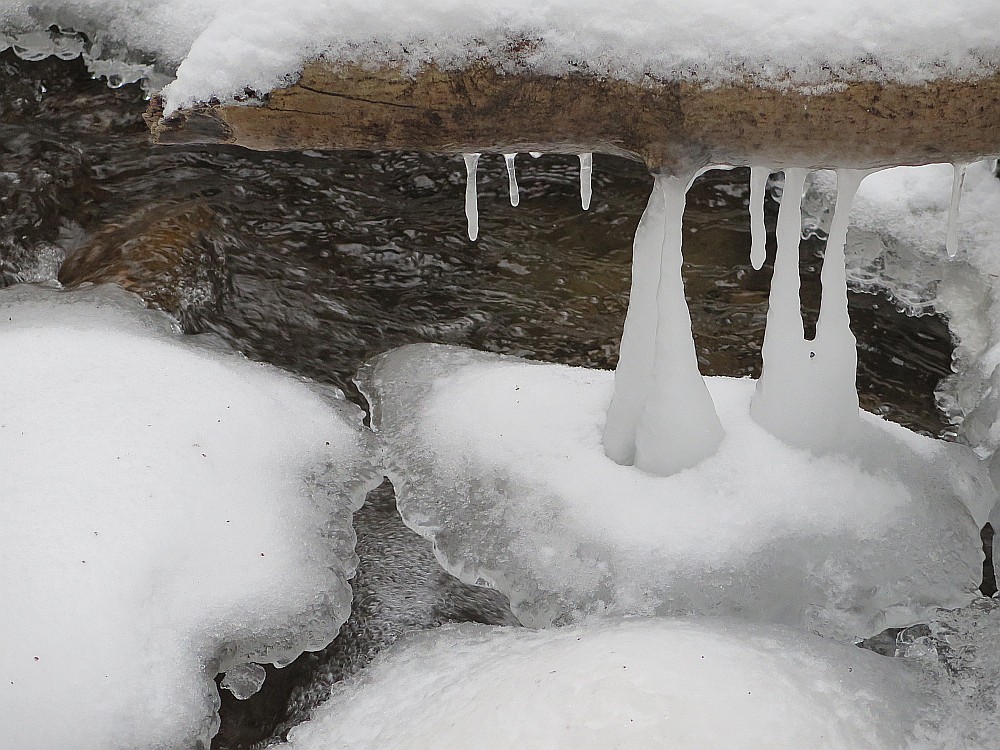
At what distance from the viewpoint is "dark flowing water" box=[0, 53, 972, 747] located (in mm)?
3576

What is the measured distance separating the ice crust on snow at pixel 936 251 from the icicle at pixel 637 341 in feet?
4.13

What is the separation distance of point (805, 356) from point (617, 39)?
0.92m

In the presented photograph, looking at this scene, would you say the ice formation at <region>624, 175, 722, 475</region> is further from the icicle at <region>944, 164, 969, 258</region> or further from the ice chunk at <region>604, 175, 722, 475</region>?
the icicle at <region>944, 164, 969, 258</region>

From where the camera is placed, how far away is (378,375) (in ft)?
11.1

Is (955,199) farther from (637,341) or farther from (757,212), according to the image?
(637,341)

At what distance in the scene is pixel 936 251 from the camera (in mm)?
4012

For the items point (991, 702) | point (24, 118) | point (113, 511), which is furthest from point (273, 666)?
point (24, 118)

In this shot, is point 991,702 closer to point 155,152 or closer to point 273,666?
point 273,666

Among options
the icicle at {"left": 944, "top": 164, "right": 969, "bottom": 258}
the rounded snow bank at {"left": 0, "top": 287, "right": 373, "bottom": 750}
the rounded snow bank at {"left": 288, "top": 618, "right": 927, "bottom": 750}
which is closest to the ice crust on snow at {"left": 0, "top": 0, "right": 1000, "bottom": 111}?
the icicle at {"left": 944, "top": 164, "right": 969, "bottom": 258}

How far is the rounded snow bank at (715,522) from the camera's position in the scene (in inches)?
99.3

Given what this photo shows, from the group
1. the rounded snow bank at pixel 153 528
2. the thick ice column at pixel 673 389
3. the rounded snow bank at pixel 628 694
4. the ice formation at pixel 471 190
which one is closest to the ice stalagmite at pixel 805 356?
the thick ice column at pixel 673 389

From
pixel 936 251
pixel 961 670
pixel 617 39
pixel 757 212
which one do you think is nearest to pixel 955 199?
pixel 757 212

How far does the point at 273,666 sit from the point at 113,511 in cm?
52

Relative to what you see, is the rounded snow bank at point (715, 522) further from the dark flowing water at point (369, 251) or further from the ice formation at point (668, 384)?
the dark flowing water at point (369, 251)
